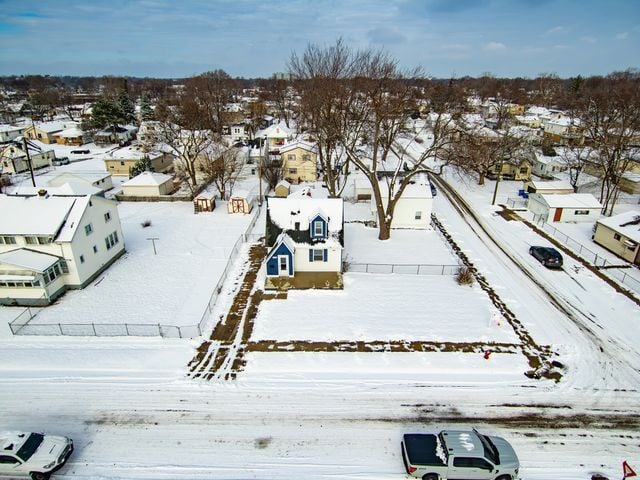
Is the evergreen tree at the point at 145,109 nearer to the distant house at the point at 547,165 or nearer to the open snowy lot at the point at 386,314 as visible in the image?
the distant house at the point at 547,165

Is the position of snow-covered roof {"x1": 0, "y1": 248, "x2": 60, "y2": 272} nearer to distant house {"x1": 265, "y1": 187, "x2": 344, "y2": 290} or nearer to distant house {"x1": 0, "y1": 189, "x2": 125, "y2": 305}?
distant house {"x1": 0, "y1": 189, "x2": 125, "y2": 305}

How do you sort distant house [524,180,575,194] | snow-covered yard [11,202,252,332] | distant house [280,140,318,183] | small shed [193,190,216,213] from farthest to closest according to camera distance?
distant house [280,140,318,183] → distant house [524,180,575,194] → small shed [193,190,216,213] → snow-covered yard [11,202,252,332]

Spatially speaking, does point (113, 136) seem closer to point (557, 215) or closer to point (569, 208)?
point (557, 215)

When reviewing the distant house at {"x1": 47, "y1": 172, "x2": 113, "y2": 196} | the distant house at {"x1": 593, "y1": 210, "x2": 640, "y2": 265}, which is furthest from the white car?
the distant house at {"x1": 593, "y1": 210, "x2": 640, "y2": 265}

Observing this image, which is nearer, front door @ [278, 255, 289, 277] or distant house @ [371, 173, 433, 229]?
front door @ [278, 255, 289, 277]

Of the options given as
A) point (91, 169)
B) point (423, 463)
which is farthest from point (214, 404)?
point (91, 169)

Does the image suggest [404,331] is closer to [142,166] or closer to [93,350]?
[93,350]
